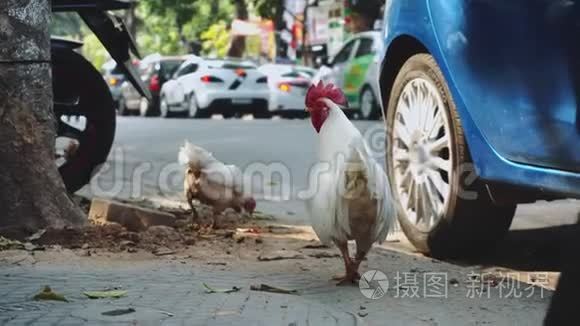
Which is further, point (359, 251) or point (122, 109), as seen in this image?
point (122, 109)

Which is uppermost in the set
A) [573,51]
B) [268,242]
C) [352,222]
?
[573,51]

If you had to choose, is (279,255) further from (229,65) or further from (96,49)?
(229,65)

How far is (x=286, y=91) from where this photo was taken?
2286 cm

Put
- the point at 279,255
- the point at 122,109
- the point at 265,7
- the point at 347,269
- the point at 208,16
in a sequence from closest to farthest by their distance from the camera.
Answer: the point at 347,269
the point at 279,255
the point at 122,109
the point at 265,7
the point at 208,16

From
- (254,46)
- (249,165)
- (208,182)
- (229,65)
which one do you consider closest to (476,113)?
(208,182)

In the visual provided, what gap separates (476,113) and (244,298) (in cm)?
145

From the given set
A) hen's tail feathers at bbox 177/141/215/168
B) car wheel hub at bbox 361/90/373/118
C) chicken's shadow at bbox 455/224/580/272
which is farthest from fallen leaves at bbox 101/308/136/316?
car wheel hub at bbox 361/90/373/118

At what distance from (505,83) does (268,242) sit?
1965 mm

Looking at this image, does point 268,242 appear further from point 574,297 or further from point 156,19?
point 156,19

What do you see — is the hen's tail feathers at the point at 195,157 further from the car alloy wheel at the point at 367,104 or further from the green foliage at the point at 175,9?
the green foliage at the point at 175,9

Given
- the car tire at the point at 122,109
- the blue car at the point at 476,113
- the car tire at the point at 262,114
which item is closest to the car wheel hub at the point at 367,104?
the car tire at the point at 262,114

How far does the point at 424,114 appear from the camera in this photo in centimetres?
531

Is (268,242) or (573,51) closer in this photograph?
(573,51)

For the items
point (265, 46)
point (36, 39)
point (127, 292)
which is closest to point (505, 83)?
point (127, 292)
